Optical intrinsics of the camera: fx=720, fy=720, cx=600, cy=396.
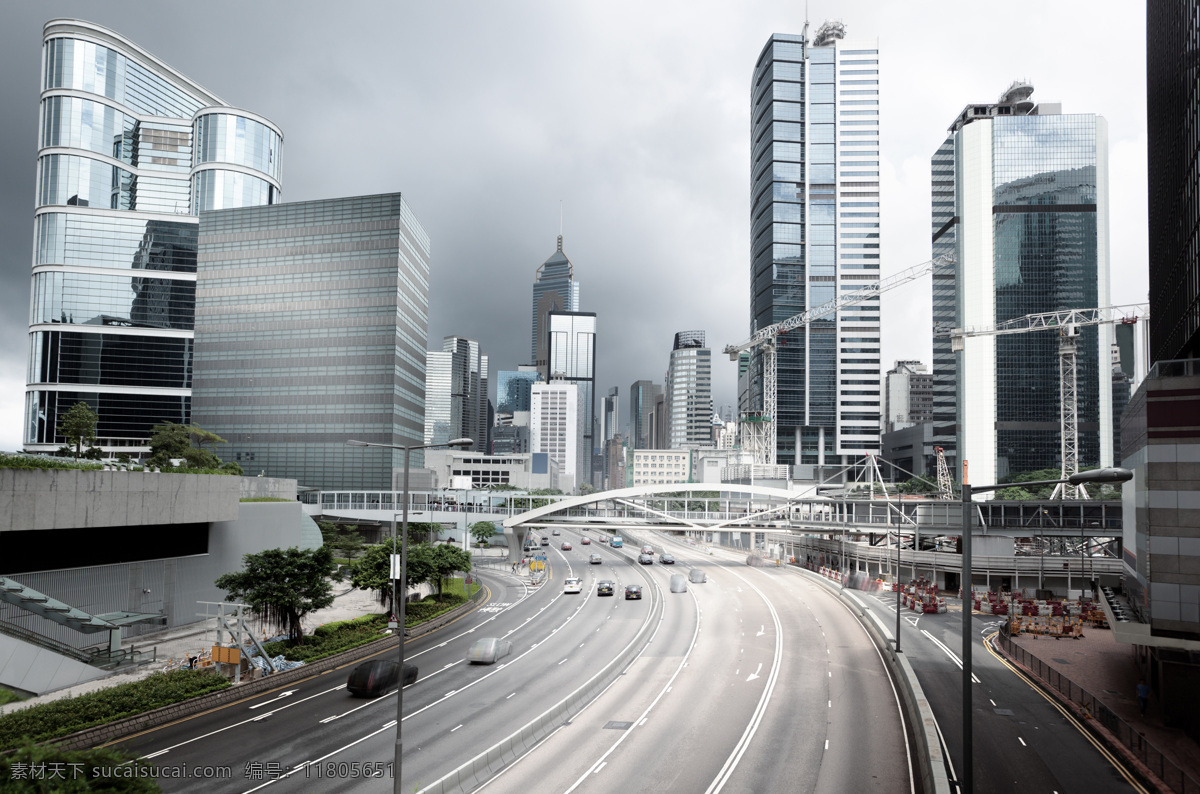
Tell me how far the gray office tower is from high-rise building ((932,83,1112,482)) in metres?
122

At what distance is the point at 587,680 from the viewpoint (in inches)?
1395

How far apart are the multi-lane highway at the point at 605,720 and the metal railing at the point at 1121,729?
25.6 feet

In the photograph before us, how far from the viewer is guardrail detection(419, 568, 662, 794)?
70.9ft

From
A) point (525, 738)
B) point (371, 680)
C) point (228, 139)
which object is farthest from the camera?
point (228, 139)

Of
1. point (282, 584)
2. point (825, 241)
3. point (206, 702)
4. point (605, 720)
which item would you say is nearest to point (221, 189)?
point (282, 584)

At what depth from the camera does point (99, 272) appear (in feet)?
408

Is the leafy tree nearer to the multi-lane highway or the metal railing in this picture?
the multi-lane highway

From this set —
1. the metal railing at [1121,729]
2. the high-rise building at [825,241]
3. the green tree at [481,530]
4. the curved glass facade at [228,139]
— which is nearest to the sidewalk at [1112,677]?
the metal railing at [1121,729]

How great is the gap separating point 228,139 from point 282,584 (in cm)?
14285

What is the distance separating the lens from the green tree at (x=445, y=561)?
55.0 meters

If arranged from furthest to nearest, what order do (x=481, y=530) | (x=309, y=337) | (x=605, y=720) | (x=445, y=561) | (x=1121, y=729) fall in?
(x=309, y=337) → (x=481, y=530) → (x=445, y=561) → (x=605, y=720) → (x=1121, y=729)

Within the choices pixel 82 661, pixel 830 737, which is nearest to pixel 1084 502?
pixel 830 737

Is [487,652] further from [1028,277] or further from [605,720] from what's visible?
[1028,277]

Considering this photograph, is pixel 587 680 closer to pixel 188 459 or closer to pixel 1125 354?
pixel 188 459
